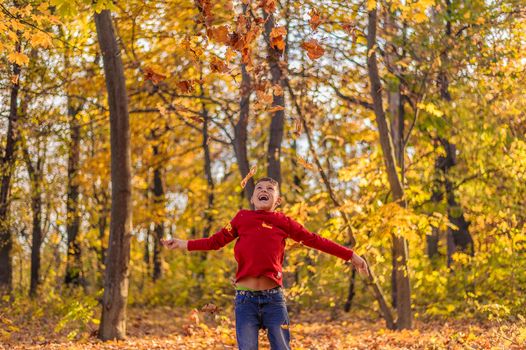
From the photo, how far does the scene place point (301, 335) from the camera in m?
13.4

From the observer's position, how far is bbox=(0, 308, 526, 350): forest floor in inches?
373

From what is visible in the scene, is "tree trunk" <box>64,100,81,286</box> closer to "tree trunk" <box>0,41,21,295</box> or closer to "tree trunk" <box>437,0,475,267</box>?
"tree trunk" <box>0,41,21,295</box>

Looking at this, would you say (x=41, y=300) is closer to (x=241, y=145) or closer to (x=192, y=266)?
(x=192, y=266)

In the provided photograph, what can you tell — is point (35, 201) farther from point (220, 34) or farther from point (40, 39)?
point (220, 34)

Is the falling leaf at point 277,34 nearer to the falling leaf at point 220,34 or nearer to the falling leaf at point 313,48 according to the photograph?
the falling leaf at point 313,48

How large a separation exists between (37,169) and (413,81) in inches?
372

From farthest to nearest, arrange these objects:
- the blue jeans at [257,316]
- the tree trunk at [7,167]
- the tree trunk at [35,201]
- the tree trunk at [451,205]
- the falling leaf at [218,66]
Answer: the tree trunk at [35,201] → the tree trunk at [451,205] → the tree trunk at [7,167] → the falling leaf at [218,66] → the blue jeans at [257,316]

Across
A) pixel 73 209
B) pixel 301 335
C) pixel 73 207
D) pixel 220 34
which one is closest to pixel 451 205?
pixel 301 335

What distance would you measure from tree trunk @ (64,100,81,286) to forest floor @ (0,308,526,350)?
2.19 metres

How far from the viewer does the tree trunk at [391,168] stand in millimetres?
11719

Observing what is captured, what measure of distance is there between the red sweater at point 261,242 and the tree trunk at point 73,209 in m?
10.9

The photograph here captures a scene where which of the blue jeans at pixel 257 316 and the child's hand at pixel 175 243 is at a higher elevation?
the child's hand at pixel 175 243

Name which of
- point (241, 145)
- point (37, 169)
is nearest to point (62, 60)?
point (37, 169)

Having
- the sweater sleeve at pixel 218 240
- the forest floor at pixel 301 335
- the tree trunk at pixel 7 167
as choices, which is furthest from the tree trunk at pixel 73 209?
the sweater sleeve at pixel 218 240
